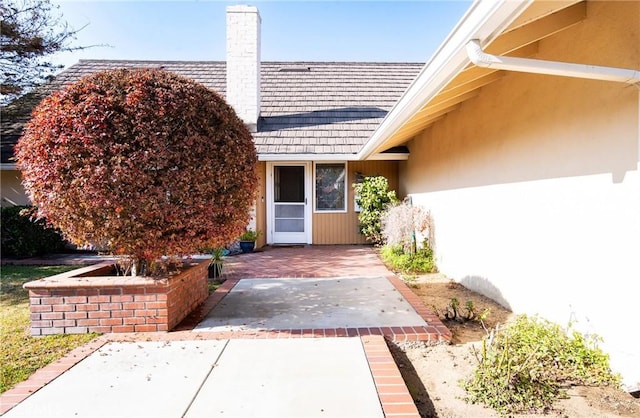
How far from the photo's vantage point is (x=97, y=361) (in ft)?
10.8

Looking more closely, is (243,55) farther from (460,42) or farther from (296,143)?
(460,42)

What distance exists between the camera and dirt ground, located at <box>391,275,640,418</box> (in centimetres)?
263

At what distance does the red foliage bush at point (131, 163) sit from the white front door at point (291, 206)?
681cm

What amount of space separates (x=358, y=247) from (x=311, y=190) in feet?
7.23

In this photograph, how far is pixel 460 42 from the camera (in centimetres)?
286

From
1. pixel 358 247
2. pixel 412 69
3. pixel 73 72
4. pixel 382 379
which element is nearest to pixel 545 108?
pixel 382 379

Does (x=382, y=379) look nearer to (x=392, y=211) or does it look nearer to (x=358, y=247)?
(x=392, y=211)

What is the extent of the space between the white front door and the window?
0.35 meters

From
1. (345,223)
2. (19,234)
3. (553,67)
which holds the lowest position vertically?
(19,234)

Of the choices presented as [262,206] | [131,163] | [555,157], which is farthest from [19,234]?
[555,157]

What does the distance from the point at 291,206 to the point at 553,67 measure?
8727mm

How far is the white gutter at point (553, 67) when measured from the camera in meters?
2.68

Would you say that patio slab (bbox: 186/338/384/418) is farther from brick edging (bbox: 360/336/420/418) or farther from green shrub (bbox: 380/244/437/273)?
green shrub (bbox: 380/244/437/273)

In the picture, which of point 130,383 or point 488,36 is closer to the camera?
point 488,36
